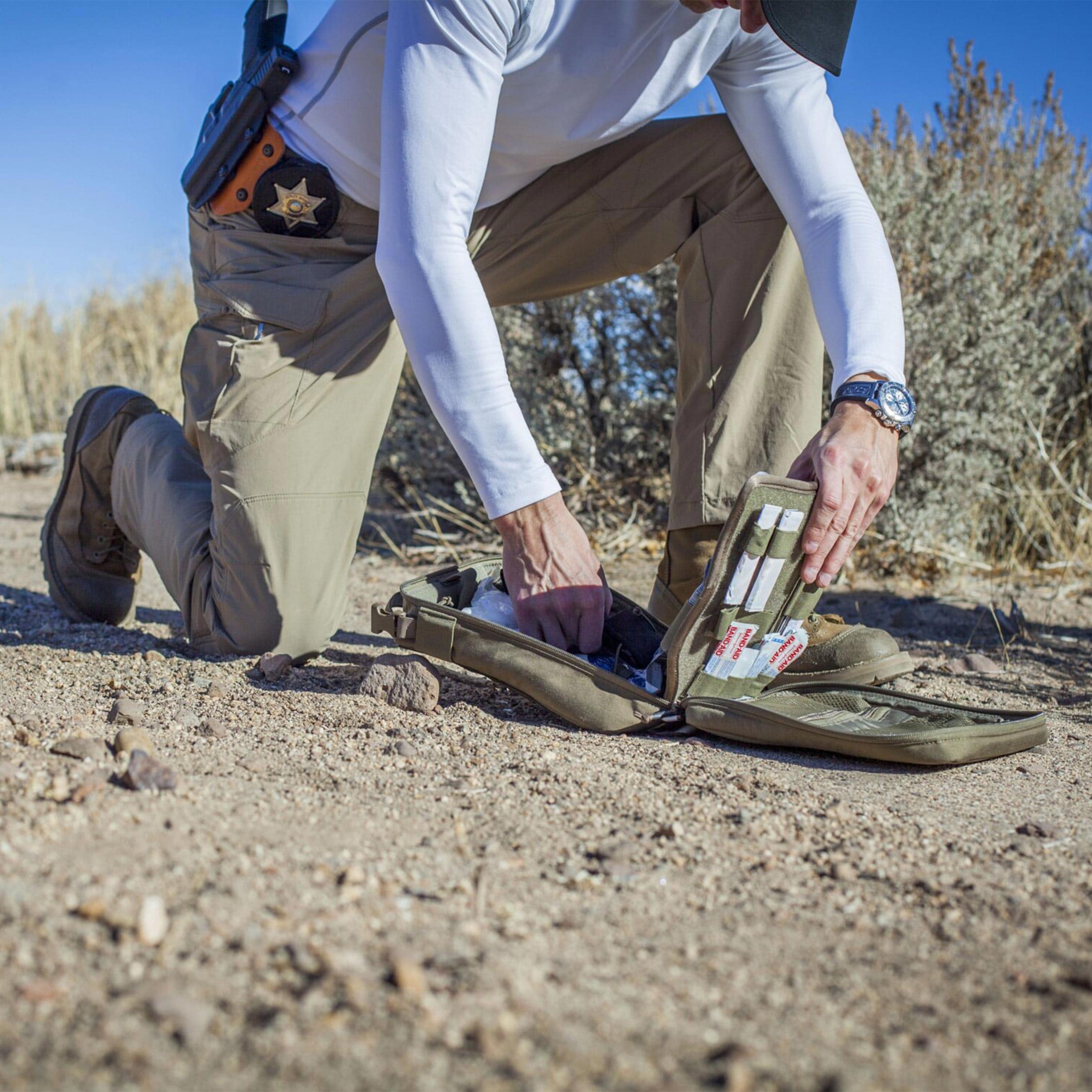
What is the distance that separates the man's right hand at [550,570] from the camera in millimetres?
1753

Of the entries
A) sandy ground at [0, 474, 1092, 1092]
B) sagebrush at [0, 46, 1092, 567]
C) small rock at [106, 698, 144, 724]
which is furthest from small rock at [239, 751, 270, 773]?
sagebrush at [0, 46, 1092, 567]

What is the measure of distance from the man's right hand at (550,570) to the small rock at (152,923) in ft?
3.01

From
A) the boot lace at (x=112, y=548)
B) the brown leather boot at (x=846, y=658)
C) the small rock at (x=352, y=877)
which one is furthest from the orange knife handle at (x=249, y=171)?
the small rock at (x=352, y=877)

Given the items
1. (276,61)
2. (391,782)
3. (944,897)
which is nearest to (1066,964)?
(944,897)

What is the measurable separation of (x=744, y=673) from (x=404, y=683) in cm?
58

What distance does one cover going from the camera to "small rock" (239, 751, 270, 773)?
1.41 m

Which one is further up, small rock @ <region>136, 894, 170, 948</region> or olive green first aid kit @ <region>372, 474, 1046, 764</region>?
olive green first aid kit @ <region>372, 474, 1046, 764</region>

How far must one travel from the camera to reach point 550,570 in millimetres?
1762

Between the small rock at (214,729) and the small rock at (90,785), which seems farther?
the small rock at (214,729)

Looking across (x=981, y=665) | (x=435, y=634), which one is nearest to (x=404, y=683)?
(x=435, y=634)

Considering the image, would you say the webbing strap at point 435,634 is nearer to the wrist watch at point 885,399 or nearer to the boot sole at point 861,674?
the boot sole at point 861,674

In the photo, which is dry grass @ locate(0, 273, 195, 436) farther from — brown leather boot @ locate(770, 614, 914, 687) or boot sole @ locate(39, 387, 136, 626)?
brown leather boot @ locate(770, 614, 914, 687)

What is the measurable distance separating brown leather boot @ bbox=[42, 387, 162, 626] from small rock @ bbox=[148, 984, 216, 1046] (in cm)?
192

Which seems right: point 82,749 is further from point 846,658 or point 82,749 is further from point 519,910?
point 846,658
